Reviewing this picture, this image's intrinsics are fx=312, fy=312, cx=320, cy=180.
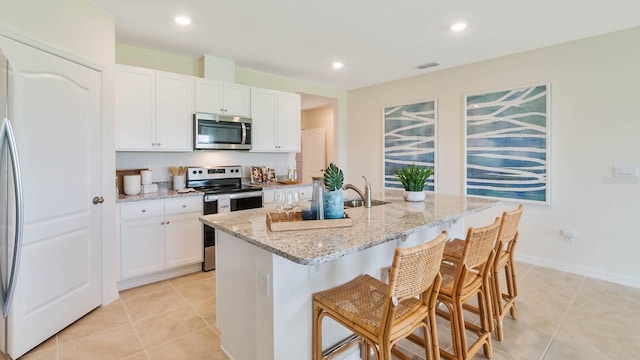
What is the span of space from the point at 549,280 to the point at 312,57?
3731 mm

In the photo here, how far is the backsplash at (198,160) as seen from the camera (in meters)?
3.60

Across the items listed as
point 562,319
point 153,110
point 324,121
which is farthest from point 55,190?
point 324,121

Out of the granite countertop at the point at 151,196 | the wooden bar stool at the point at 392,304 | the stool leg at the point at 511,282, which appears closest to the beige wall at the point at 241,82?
the granite countertop at the point at 151,196

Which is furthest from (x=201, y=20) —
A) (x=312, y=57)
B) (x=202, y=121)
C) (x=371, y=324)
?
(x=371, y=324)

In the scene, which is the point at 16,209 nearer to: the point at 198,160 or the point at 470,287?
the point at 198,160

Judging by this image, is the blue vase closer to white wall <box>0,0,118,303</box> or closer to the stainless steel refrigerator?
the stainless steel refrigerator

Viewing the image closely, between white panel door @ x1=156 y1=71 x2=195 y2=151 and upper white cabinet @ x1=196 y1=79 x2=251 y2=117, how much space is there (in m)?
0.11

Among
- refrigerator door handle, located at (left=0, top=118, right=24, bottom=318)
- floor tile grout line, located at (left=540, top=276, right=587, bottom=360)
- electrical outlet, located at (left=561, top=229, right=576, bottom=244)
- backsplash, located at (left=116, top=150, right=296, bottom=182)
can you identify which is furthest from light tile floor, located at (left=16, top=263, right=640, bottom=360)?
backsplash, located at (left=116, top=150, right=296, bottom=182)

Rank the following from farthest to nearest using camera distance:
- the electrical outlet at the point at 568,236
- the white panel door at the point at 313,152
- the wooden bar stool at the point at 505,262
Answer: the white panel door at the point at 313,152 < the electrical outlet at the point at 568,236 < the wooden bar stool at the point at 505,262

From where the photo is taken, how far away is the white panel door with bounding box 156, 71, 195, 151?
11.3 ft

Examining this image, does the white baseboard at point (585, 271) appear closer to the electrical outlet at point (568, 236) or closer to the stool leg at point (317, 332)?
the electrical outlet at point (568, 236)

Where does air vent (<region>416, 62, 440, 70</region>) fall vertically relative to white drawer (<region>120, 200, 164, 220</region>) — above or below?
above

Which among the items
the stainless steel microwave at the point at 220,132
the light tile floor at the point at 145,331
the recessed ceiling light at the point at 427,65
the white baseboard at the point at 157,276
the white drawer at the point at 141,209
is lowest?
the light tile floor at the point at 145,331

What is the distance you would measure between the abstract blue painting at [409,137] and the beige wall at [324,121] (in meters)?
1.95
